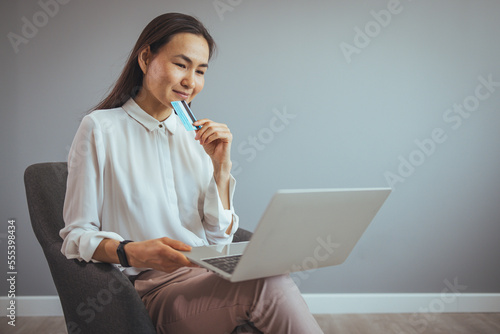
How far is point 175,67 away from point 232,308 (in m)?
0.68

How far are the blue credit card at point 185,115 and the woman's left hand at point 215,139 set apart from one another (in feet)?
0.05

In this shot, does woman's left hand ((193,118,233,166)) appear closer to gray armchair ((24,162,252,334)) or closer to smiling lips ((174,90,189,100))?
smiling lips ((174,90,189,100))

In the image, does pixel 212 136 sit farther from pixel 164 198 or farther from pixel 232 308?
pixel 232 308

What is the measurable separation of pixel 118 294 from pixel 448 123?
7.07 feet

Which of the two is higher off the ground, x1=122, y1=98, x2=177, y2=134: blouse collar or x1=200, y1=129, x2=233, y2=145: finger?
x1=200, y1=129, x2=233, y2=145: finger

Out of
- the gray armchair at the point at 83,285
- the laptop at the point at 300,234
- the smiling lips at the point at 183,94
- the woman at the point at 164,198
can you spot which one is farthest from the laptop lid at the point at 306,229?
the smiling lips at the point at 183,94

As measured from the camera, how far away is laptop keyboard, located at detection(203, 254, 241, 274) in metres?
0.96

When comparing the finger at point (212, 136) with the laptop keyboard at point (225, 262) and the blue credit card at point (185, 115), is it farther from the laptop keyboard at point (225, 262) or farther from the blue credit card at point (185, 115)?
the laptop keyboard at point (225, 262)

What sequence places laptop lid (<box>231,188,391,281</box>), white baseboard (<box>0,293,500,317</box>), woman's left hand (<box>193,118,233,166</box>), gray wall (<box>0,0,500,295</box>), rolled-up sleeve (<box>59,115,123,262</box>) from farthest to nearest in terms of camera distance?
white baseboard (<box>0,293,500,317</box>), gray wall (<box>0,0,500,295</box>), woman's left hand (<box>193,118,233,166</box>), rolled-up sleeve (<box>59,115,123,262</box>), laptop lid (<box>231,188,391,281</box>)

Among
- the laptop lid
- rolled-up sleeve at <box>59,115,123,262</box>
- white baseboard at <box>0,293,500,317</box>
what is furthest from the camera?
white baseboard at <box>0,293,500,317</box>

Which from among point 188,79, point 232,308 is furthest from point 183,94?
point 232,308

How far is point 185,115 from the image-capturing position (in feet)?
4.33

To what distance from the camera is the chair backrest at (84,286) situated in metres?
1.03

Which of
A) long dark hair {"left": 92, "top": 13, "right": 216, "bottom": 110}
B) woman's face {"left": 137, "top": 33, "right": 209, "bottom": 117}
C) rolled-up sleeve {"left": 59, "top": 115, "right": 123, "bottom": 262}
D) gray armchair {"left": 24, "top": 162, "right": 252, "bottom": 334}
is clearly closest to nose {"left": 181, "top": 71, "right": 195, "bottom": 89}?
woman's face {"left": 137, "top": 33, "right": 209, "bottom": 117}
